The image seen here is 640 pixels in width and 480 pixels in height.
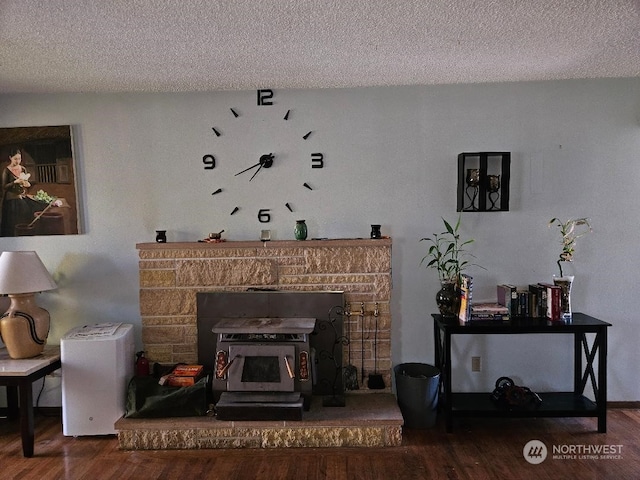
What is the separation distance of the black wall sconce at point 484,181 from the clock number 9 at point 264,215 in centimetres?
136

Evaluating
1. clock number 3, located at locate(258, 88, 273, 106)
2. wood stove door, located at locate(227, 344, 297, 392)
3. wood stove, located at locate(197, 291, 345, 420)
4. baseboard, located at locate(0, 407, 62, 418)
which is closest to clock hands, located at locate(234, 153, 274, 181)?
clock number 3, located at locate(258, 88, 273, 106)

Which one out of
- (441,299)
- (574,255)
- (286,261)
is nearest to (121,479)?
(286,261)

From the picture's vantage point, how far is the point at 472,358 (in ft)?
11.0

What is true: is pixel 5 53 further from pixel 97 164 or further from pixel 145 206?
pixel 145 206

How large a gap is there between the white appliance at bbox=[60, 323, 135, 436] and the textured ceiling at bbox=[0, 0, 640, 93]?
1.73 meters

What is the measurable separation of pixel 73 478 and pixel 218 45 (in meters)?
2.53

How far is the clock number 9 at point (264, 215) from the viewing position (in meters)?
3.33

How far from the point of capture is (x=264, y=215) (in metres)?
3.33

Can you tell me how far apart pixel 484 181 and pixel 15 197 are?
335cm

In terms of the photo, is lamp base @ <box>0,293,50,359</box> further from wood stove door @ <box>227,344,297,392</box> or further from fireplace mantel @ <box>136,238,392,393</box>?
wood stove door @ <box>227,344,297,392</box>

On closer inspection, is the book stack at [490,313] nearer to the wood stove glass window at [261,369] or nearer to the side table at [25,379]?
the wood stove glass window at [261,369]

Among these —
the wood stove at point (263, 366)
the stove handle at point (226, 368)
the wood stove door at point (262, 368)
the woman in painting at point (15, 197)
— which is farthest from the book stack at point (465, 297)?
the woman in painting at point (15, 197)

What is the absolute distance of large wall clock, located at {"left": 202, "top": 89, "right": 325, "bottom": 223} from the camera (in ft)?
10.9

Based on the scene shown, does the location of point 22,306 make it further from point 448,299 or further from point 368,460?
point 448,299
